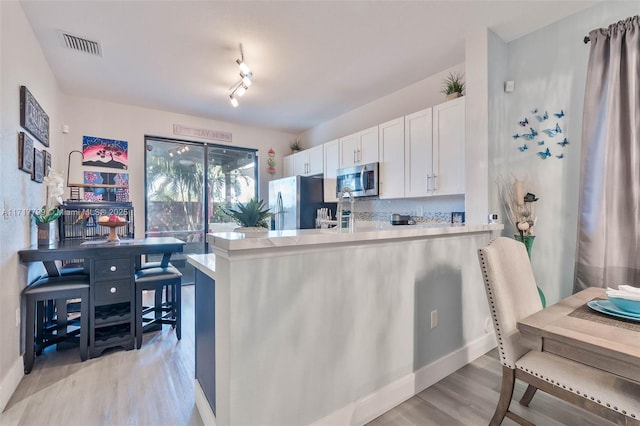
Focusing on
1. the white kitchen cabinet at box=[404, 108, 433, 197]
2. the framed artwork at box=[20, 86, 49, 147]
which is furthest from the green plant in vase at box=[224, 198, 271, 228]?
the white kitchen cabinet at box=[404, 108, 433, 197]

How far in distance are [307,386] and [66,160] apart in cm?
432

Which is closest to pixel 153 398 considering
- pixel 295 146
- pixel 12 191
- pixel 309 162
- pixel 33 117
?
pixel 12 191

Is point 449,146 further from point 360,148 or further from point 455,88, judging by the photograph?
point 360,148

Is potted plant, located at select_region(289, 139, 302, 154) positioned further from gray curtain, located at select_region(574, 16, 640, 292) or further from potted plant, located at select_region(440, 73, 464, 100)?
gray curtain, located at select_region(574, 16, 640, 292)

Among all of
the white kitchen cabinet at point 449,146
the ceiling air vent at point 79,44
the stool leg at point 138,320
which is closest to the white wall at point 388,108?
the white kitchen cabinet at point 449,146

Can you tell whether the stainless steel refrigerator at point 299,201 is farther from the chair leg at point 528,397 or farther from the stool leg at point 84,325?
the chair leg at point 528,397

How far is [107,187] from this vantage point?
3832 mm

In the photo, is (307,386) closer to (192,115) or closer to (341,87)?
(341,87)

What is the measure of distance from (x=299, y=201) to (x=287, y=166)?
4.25ft

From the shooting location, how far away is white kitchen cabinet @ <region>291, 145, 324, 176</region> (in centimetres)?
462

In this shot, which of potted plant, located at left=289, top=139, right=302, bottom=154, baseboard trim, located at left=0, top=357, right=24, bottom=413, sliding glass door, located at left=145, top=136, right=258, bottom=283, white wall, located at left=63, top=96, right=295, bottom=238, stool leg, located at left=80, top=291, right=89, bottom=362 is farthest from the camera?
potted plant, located at left=289, top=139, right=302, bottom=154

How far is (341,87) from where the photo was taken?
11.9ft

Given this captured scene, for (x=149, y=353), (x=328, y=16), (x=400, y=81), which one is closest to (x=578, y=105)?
(x=400, y=81)

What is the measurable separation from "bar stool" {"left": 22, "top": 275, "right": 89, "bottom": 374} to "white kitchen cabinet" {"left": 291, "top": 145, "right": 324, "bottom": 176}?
10.5 ft
